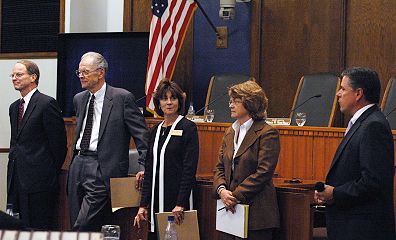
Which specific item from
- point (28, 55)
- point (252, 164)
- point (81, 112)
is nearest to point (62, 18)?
point (28, 55)

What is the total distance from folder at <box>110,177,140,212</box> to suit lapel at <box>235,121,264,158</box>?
813mm

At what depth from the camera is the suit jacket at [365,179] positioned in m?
3.57

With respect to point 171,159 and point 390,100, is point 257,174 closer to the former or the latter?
point 171,159

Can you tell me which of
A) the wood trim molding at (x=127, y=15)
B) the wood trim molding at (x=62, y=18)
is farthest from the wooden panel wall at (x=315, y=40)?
the wood trim molding at (x=62, y=18)

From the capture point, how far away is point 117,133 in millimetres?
4938

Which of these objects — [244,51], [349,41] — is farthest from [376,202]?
[244,51]

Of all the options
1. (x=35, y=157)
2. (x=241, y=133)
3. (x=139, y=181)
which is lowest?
(x=139, y=181)

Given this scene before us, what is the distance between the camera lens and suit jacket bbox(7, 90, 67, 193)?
532cm

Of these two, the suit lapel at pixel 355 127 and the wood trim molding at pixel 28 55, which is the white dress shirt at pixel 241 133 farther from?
the wood trim molding at pixel 28 55

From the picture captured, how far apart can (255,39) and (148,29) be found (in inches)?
48.2

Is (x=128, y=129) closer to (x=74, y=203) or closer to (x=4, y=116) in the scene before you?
(x=74, y=203)

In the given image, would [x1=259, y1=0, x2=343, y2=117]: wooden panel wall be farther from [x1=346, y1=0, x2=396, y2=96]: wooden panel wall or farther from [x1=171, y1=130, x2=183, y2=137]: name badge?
[x1=171, y1=130, x2=183, y2=137]: name badge

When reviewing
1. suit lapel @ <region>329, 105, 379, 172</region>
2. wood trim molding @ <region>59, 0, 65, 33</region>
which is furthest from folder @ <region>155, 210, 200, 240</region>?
wood trim molding @ <region>59, 0, 65, 33</region>

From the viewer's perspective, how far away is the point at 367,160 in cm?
357
